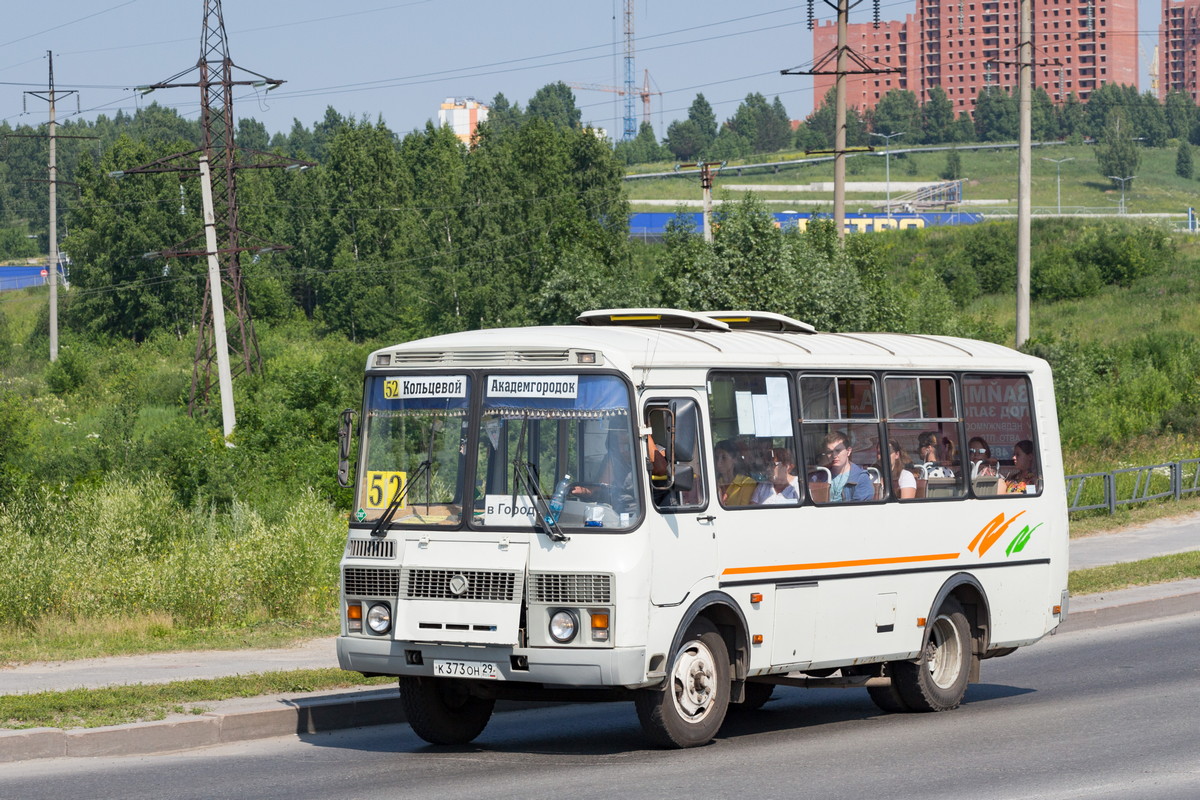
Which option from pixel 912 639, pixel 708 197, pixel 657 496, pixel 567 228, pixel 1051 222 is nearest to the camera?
pixel 657 496

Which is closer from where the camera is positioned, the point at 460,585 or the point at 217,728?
the point at 460,585

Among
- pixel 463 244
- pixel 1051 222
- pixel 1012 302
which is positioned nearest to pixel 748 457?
pixel 1012 302

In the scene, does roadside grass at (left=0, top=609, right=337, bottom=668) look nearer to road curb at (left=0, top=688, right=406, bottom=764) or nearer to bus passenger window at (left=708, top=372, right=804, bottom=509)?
road curb at (left=0, top=688, right=406, bottom=764)

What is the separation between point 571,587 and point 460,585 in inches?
29.7

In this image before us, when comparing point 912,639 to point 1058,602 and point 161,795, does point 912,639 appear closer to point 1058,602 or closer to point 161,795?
point 1058,602

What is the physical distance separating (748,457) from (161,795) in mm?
4514

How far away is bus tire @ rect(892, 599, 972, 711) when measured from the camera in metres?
12.4

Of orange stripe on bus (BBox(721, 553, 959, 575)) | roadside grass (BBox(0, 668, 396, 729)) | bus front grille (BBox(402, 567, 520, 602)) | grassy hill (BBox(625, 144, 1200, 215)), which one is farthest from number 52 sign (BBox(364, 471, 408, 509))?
grassy hill (BBox(625, 144, 1200, 215))

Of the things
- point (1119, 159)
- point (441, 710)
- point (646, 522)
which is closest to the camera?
point (646, 522)

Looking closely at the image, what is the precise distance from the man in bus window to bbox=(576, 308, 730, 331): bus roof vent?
1203 mm

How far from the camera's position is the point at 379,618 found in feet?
33.1

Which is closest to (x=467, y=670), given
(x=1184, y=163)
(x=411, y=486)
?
(x=411, y=486)

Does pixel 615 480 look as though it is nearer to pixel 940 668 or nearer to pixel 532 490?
pixel 532 490

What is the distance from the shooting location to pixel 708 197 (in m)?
45.1
